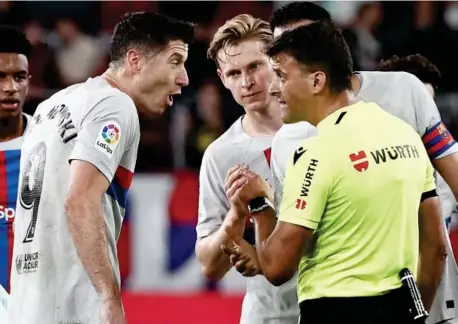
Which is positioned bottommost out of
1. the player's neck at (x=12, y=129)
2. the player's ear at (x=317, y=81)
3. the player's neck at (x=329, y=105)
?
the player's neck at (x=329, y=105)

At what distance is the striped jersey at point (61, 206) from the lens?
3984mm

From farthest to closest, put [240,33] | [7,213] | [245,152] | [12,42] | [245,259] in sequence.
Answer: [12,42] → [7,213] → [240,33] → [245,152] → [245,259]

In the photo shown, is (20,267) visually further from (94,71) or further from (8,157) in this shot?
(94,71)

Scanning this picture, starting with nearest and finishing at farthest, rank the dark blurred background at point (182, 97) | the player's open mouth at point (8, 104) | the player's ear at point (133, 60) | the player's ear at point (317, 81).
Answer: the player's ear at point (317, 81) < the player's ear at point (133, 60) < the player's open mouth at point (8, 104) < the dark blurred background at point (182, 97)

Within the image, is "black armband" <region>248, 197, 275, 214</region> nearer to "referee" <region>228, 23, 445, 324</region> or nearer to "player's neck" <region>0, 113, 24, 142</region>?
"referee" <region>228, 23, 445, 324</region>

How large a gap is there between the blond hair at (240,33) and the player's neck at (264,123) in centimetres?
37

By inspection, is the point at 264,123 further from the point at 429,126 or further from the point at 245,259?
the point at 245,259

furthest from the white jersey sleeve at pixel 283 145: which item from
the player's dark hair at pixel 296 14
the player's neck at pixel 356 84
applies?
the player's dark hair at pixel 296 14

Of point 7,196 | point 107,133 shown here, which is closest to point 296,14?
point 107,133

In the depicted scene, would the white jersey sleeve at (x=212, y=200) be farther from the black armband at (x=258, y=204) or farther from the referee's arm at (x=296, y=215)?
the referee's arm at (x=296, y=215)

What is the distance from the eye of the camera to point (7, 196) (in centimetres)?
554

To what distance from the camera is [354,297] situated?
3.51 meters

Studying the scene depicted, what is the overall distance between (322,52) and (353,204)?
1.96 ft

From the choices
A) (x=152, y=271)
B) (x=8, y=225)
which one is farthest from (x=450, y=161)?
(x=152, y=271)
